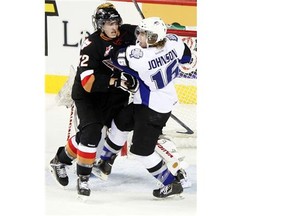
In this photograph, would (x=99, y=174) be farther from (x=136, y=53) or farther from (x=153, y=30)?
(x=153, y=30)

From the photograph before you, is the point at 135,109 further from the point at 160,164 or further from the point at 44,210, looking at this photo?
the point at 44,210

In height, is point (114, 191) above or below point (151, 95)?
below

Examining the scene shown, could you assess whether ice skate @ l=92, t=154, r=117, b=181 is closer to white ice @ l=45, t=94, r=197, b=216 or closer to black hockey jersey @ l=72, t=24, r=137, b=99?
white ice @ l=45, t=94, r=197, b=216

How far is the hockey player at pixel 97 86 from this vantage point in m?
5.19

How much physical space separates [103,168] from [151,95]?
0.52 m

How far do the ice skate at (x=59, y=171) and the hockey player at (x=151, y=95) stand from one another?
0.25 m

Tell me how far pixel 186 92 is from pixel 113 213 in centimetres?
76

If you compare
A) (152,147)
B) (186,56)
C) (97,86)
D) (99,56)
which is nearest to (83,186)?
(152,147)

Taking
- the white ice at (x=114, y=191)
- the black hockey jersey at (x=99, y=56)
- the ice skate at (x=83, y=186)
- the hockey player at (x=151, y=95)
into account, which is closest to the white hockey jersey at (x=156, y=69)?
the hockey player at (x=151, y=95)

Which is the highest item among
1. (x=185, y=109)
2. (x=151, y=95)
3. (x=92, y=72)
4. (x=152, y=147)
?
(x=92, y=72)

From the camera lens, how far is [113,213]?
5.28 metres

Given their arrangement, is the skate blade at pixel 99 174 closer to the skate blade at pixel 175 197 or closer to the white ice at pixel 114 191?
the white ice at pixel 114 191

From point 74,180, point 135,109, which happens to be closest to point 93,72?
point 135,109

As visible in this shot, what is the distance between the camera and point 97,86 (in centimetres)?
517
